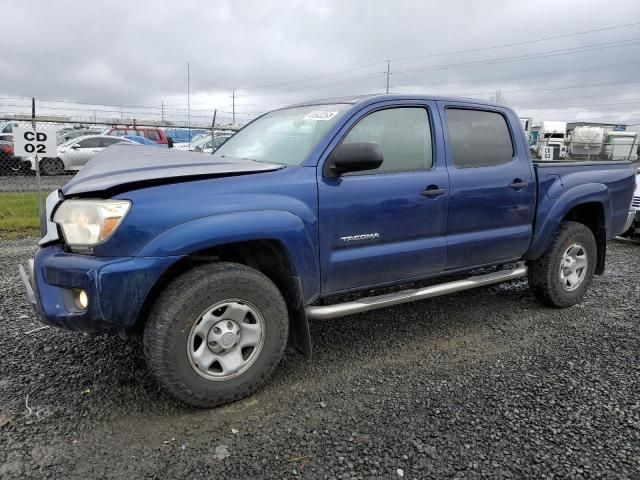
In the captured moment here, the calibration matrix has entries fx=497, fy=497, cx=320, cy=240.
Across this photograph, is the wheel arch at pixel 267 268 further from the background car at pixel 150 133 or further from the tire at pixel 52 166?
the background car at pixel 150 133

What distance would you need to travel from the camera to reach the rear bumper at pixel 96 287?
2.44 m

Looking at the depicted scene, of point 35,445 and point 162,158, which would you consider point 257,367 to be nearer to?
point 35,445

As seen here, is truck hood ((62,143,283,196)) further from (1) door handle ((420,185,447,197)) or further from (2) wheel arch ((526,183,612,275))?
(2) wheel arch ((526,183,612,275))

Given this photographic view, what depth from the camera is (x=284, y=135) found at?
3578 mm

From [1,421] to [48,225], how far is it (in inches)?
42.1

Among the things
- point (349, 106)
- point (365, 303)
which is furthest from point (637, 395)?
point (349, 106)

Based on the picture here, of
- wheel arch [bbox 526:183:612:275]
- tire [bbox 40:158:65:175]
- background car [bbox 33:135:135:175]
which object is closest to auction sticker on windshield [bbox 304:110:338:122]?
wheel arch [bbox 526:183:612:275]

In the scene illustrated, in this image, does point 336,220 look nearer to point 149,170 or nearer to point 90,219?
point 149,170

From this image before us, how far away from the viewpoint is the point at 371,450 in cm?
247

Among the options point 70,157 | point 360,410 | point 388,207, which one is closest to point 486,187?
point 388,207

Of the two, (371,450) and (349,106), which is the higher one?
(349,106)

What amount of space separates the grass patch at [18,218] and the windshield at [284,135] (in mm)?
5046

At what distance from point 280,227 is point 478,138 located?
2.02 metres

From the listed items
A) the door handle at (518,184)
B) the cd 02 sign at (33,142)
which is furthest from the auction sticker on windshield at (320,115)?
the cd 02 sign at (33,142)
